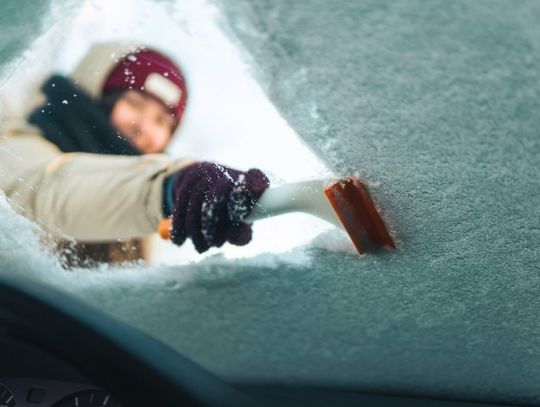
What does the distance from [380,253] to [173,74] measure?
395mm

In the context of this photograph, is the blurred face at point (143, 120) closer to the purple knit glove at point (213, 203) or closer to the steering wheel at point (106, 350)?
the purple knit glove at point (213, 203)

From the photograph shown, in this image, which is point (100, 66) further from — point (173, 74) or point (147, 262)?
point (147, 262)

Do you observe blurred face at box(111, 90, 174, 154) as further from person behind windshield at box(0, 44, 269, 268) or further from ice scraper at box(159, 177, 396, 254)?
ice scraper at box(159, 177, 396, 254)

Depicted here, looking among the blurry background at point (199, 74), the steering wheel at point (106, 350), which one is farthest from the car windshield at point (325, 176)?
the steering wheel at point (106, 350)

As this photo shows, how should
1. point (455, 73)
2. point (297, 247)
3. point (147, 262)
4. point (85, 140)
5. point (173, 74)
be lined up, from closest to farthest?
point (455, 73) < point (173, 74) < point (85, 140) < point (297, 247) < point (147, 262)

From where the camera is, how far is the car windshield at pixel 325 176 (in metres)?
0.70

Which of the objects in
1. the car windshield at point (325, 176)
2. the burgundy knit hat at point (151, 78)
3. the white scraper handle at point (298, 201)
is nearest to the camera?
the car windshield at point (325, 176)

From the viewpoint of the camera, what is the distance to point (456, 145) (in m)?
0.79

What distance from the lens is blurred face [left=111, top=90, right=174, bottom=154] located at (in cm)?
86

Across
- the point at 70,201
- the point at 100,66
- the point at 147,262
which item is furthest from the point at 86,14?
the point at 147,262

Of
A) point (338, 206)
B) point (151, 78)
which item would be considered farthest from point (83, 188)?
point (338, 206)

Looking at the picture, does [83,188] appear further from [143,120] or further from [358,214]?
[358,214]

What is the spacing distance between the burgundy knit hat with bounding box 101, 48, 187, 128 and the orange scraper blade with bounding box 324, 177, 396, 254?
0.73 feet

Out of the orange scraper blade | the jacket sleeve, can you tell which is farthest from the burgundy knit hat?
the orange scraper blade
